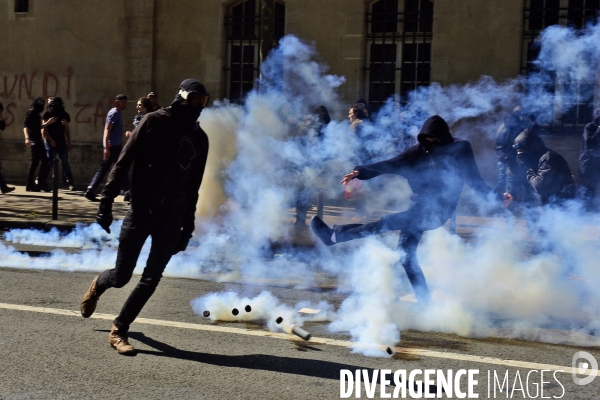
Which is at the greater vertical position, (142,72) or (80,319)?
(142,72)

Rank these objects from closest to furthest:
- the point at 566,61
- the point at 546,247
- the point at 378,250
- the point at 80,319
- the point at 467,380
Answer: the point at 467,380
the point at 80,319
the point at 378,250
the point at 546,247
the point at 566,61

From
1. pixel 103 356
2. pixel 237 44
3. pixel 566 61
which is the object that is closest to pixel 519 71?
pixel 566 61

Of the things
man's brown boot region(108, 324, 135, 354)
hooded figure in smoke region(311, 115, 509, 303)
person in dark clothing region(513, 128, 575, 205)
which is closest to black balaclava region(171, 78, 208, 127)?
man's brown boot region(108, 324, 135, 354)

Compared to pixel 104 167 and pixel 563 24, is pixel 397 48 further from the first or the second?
pixel 104 167

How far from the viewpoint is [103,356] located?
198 inches

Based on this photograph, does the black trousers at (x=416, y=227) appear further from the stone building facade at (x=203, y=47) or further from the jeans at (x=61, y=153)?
the jeans at (x=61, y=153)

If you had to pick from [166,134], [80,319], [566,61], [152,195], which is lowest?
[80,319]

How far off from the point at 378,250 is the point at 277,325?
66.6 inches

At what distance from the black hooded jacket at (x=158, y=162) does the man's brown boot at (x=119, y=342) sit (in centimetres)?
82

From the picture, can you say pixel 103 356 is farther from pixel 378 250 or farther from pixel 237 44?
pixel 237 44

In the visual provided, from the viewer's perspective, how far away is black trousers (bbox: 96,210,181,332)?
5.19 metres

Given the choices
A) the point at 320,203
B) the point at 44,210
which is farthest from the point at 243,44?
the point at 320,203

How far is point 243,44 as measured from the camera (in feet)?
51.5

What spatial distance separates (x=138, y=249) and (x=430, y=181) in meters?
2.49
